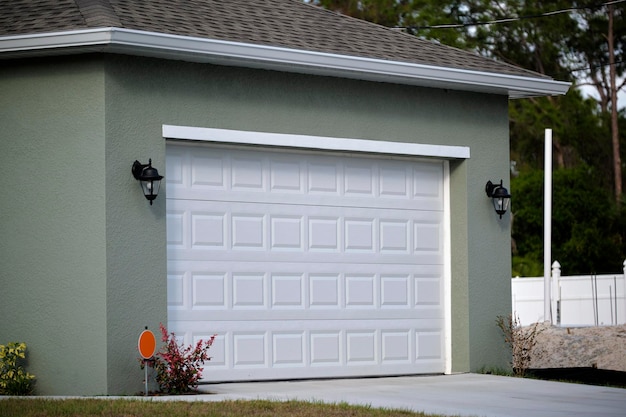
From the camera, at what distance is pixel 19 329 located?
36.4ft

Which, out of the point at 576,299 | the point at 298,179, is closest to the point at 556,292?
the point at 576,299

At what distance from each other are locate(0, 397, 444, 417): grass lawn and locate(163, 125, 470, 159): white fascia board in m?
3.13

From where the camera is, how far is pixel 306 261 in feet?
40.9

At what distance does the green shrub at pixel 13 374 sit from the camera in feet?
35.2

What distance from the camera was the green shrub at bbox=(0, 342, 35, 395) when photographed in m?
10.7

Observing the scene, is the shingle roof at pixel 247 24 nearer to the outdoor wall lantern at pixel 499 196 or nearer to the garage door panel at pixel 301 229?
the outdoor wall lantern at pixel 499 196

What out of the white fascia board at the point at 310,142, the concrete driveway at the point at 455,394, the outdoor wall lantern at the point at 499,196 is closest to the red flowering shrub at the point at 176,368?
the concrete driveway at the point at 455,394

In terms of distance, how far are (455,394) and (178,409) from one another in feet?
10.3

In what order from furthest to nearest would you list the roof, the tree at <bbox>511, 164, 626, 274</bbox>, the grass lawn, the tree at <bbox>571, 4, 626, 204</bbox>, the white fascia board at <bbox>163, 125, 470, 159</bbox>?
the tree at <bbox>571, 4, 626, 204</bbox>, the tree at <bbox>511, 164, 626, 274</bbox>, the white fascia board at <bbox>163, 125, 470, 159</bbox>, the roof, the grass lawn

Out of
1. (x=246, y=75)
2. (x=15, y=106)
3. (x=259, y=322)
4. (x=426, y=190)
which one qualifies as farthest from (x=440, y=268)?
(x=15, y=106)

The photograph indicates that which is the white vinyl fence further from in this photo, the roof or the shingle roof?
the shingle roof

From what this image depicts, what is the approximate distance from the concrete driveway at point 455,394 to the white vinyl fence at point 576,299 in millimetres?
12290

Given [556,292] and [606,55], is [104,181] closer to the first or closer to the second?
[556,292]

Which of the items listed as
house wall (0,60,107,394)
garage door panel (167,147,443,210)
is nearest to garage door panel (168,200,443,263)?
garage door panel (167,147,443,210)
